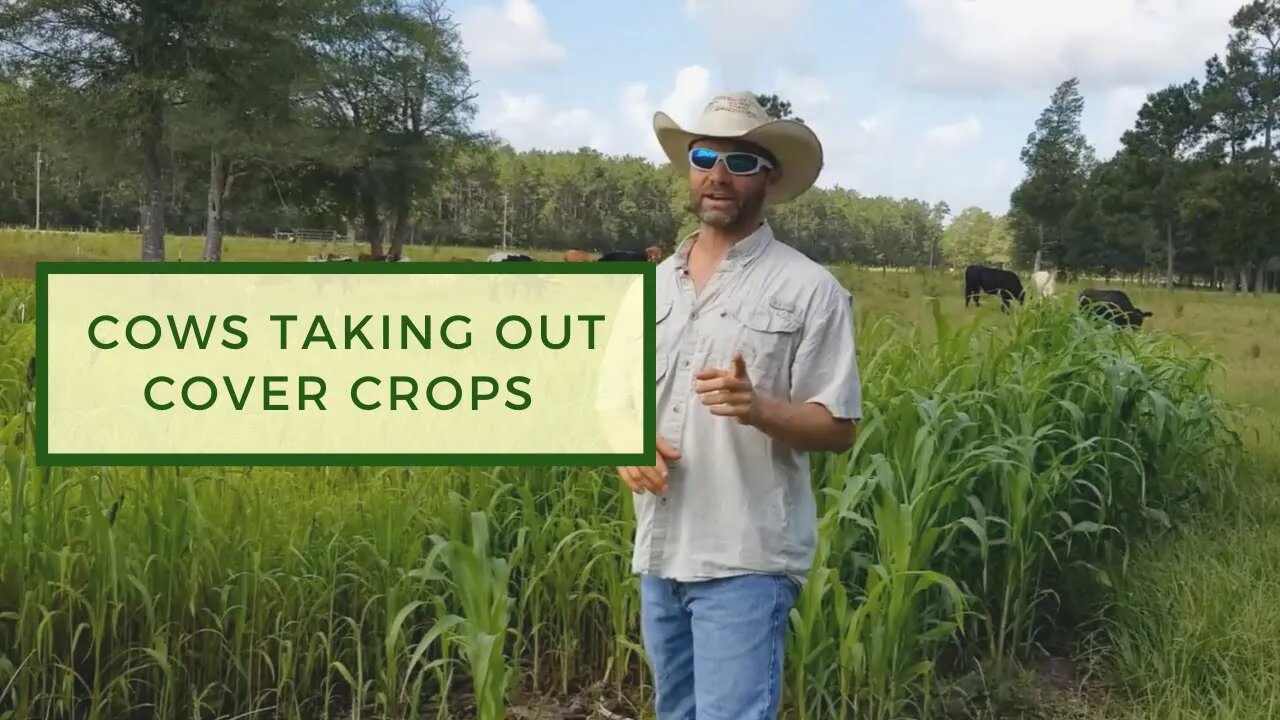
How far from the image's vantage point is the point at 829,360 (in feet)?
4.75

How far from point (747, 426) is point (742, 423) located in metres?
0.08

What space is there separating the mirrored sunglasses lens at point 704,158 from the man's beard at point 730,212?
44 millimetres

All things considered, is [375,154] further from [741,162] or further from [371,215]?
[741,162]

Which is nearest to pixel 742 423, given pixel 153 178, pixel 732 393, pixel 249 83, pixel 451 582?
pixel 732 393

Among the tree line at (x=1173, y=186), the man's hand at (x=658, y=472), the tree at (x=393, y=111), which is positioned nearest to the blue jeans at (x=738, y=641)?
the man's hand at (x=658, y=472)

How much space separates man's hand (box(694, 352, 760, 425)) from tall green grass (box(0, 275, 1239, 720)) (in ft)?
2.47

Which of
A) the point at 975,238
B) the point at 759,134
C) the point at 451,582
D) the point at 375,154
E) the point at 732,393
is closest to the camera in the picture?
the point at 732,393

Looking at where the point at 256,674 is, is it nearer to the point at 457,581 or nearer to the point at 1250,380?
the point at 457,581

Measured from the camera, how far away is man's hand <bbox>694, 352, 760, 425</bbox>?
1.32m

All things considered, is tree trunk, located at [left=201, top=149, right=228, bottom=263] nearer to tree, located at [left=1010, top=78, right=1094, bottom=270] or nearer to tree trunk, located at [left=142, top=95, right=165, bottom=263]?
tree trunk, located at [left=142, top=95, right=165, bottom=263]

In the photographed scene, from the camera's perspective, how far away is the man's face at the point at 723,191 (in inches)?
57.7

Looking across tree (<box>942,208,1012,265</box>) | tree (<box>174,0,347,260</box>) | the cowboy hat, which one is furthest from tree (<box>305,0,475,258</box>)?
tree (<box>942,208,1012,265</box>)

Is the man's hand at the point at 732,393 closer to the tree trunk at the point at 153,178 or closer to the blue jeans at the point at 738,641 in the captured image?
the blue jeans at the point at 738,641

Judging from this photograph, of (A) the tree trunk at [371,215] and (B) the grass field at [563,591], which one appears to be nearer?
(B) the grass field at [563,591]
